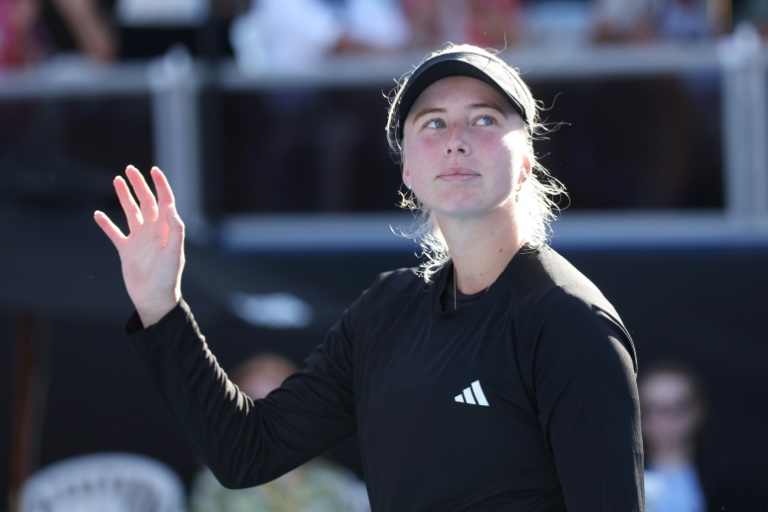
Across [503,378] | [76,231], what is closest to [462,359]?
[503,378]

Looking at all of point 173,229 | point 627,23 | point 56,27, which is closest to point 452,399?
point 173,229

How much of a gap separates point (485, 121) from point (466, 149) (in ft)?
0.23

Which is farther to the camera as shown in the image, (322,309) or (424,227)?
(322,309)

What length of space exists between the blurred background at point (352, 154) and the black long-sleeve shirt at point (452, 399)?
308 centimetres

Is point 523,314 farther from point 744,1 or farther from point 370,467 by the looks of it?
point 744,1

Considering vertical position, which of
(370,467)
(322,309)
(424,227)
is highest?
(424,227)

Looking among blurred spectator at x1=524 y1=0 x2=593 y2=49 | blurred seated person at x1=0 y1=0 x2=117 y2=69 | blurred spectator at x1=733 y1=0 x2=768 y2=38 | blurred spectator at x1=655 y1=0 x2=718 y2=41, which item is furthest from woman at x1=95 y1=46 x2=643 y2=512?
blurred seated person at x1=0 y1=0 x2=117 y2=69

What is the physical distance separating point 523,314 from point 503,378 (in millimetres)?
104

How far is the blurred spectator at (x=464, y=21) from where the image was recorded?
6171 millimetres

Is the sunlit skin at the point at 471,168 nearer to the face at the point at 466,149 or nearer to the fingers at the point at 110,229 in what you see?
the face at the point at 466,149

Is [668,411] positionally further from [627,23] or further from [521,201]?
[521,201]

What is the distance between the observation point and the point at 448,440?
1881 millimetres

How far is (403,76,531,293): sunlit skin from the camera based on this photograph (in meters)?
1.98

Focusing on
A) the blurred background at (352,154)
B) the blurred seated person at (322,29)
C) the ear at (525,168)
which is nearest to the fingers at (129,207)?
the ear at (525,168)
